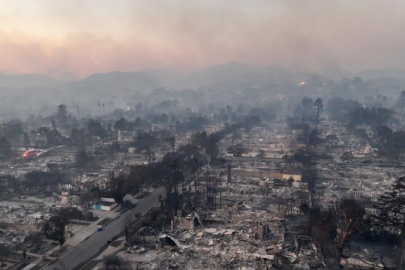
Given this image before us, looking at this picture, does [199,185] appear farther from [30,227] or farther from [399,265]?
[399,265]

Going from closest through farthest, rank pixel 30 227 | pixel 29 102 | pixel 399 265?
pixel 399 265 → pixel 30 227 → pixel 29 102

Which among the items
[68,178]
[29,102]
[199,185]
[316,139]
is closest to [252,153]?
[316,139]

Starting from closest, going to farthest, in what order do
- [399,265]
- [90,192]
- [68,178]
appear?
1. [399,265]
2. [90,192]
3. [68,178]

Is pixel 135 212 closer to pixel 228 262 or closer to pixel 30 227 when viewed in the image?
pixel 30 227

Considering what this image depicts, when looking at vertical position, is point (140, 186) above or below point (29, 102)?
below

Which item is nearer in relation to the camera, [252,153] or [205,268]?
[205,268]

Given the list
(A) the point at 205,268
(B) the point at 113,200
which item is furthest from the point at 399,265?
(B) the point at 113,200

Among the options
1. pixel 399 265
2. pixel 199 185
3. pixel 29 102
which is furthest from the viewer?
pixel 29 102

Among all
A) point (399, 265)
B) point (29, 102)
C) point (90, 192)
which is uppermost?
point (29, 102)

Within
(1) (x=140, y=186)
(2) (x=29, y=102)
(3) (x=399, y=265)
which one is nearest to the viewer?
(3) (x=399, y=265)
